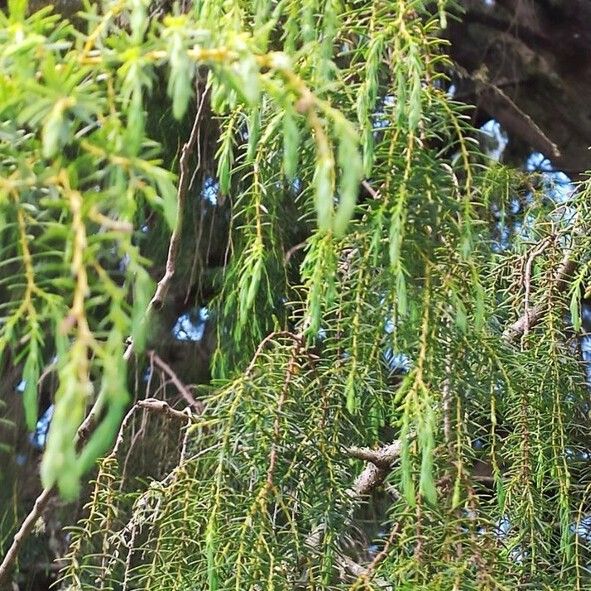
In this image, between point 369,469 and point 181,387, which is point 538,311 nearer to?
point 369,469

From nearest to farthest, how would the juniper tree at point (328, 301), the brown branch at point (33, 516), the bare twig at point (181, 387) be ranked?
the juniper tree at point (328, 301) → the brown branch at point (33, 516) → the bare twig at point (181, 387)

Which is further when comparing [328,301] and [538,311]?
[538,311]

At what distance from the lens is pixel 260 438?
0.68 metres

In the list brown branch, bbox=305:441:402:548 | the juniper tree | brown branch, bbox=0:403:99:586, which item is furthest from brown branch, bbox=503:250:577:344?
brown branch, bbox=0:403:99:586

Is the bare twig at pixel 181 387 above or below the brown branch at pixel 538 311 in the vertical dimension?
below

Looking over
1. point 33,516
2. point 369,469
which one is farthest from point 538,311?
point 33,516

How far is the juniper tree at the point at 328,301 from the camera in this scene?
337 mm

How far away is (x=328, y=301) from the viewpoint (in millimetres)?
569

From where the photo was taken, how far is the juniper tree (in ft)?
1.11

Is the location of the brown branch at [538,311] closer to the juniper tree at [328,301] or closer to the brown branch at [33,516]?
the juniper tree at [328,301]

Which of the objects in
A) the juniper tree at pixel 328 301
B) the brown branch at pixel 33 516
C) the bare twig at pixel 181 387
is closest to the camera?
the juniper tree at pixel 328 301

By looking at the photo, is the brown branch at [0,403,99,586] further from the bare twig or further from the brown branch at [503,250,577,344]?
the brown branch at [503,250,577,344]

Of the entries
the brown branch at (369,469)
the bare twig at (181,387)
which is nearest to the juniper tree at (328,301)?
the brown branch at (369,469)

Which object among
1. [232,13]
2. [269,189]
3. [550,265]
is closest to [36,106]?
[232,13]
